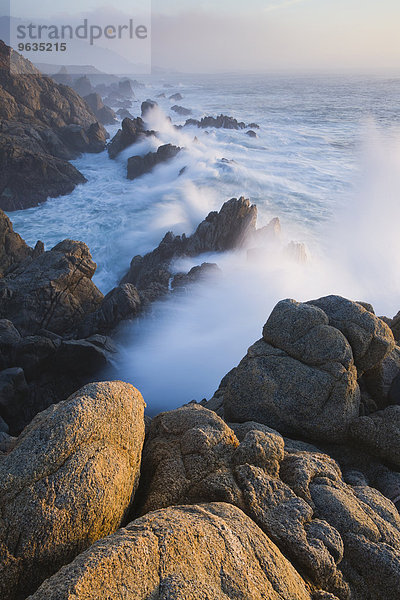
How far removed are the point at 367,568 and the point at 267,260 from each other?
68.9ft

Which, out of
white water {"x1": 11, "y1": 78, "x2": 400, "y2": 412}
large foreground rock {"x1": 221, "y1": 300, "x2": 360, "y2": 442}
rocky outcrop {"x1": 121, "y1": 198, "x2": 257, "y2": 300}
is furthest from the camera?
rocky outcrop {"x1": 121, "y1": 198, "x2": 257, "y2": 300}

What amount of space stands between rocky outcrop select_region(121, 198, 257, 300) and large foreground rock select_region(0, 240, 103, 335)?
5.57 metres

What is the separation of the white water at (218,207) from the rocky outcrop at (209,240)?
52.4 inches

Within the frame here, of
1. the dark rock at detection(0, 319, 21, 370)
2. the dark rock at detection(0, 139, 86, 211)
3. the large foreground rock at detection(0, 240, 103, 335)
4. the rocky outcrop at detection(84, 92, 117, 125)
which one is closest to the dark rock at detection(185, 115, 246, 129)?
the rocky outcrop at detection(84, 92, 117, 125)

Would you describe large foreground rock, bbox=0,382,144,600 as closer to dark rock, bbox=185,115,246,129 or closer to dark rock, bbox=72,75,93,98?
dark rock, bbox=185,115,246,129

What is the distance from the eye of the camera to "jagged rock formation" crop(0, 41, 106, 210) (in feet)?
113

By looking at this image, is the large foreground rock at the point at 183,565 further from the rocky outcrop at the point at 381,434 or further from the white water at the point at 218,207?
the white water at the point at 218,207

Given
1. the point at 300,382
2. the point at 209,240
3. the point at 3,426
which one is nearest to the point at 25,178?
the point at 209,240

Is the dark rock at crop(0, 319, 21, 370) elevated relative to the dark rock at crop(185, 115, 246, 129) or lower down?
lower down

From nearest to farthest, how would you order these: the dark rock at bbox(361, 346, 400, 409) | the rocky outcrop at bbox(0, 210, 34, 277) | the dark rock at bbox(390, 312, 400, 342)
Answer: the dark rock at bbox(361, 346, 400, 409) → the dark rock at bbox(390, 312, 400, 342) → the rocky outcrop at bbox(0, 210, 34, 277)

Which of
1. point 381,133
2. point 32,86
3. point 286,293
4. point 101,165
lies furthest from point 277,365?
point 381,133

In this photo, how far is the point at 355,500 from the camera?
5992 millimetres

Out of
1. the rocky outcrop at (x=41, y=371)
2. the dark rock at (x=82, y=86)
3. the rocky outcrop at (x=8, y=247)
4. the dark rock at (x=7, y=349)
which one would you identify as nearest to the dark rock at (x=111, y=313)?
the rocky outcrop at (x=41, y=371)

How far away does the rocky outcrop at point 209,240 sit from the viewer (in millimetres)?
24719
